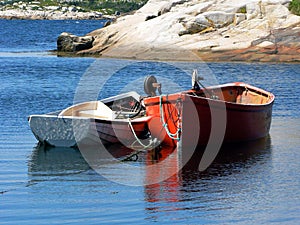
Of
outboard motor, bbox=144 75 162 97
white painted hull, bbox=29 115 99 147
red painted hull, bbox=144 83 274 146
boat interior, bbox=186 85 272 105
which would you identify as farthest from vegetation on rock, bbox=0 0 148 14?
white painted hull, bbox=29 115 99 147

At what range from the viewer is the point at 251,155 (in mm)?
21828

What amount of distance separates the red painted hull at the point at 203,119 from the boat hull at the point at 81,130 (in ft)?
2.17

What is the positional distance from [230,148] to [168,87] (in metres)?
13.9

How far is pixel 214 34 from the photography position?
4819 centimetres

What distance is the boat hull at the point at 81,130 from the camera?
22.1 metres

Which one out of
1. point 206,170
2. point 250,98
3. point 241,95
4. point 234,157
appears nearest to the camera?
point 206,170

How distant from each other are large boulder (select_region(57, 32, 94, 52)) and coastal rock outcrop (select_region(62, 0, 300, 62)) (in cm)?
164

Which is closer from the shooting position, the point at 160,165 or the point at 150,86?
the point at 160,165

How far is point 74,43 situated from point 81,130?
3572 cm

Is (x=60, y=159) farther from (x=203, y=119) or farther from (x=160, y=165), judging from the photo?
(x=203, y=119)

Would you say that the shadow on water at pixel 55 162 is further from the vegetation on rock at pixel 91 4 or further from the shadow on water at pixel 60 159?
the vegetation on rock at pixel 91 4

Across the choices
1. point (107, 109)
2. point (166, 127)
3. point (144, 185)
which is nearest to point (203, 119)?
point (166, 127)

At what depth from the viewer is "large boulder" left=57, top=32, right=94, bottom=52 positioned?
2227 inches

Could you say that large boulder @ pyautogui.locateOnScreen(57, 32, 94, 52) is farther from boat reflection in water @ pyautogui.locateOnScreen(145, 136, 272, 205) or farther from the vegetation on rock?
the vegetation on rock
